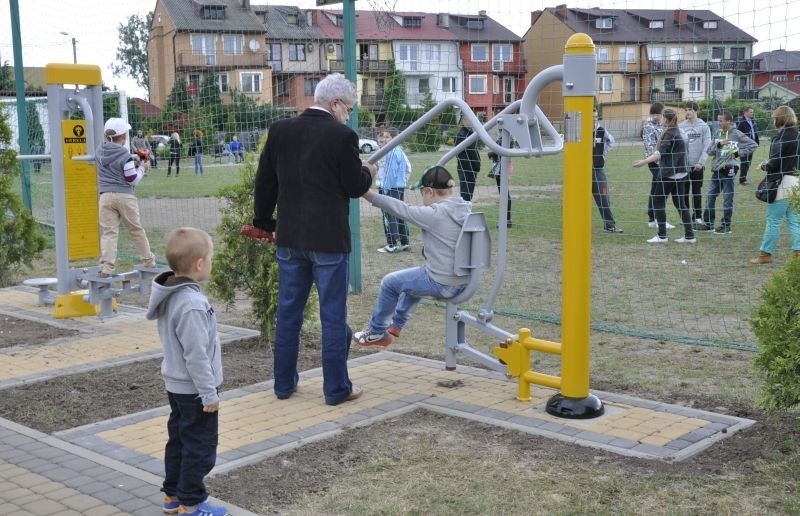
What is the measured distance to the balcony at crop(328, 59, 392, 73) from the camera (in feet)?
29.7

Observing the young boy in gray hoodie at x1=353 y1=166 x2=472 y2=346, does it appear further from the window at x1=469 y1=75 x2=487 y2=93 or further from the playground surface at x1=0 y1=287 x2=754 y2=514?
the window at x1=469 y1=75 x2=487 y2=93

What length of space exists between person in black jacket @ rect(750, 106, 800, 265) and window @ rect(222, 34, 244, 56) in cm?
632

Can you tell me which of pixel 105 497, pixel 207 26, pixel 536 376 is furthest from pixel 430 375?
pixel 207 26

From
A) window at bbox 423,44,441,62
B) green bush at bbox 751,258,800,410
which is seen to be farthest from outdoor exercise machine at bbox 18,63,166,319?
green bush at bbox 751,258,800,410

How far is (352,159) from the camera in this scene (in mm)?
5316

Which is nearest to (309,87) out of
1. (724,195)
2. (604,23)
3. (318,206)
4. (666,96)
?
(604,23)

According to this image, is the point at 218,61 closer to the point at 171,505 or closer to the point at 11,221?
the point at 11,221

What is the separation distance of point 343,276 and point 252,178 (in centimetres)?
198

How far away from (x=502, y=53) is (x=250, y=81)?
3.82 meters

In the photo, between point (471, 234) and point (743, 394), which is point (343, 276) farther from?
point (743, 394)

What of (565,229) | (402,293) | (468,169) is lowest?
(402,293)

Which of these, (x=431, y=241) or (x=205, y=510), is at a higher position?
(x=431, y=241)

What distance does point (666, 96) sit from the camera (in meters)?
8.13

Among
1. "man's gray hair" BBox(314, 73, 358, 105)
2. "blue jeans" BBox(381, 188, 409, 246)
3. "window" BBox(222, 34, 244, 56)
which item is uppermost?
"window" BBox(222, 34, 244, 56)
